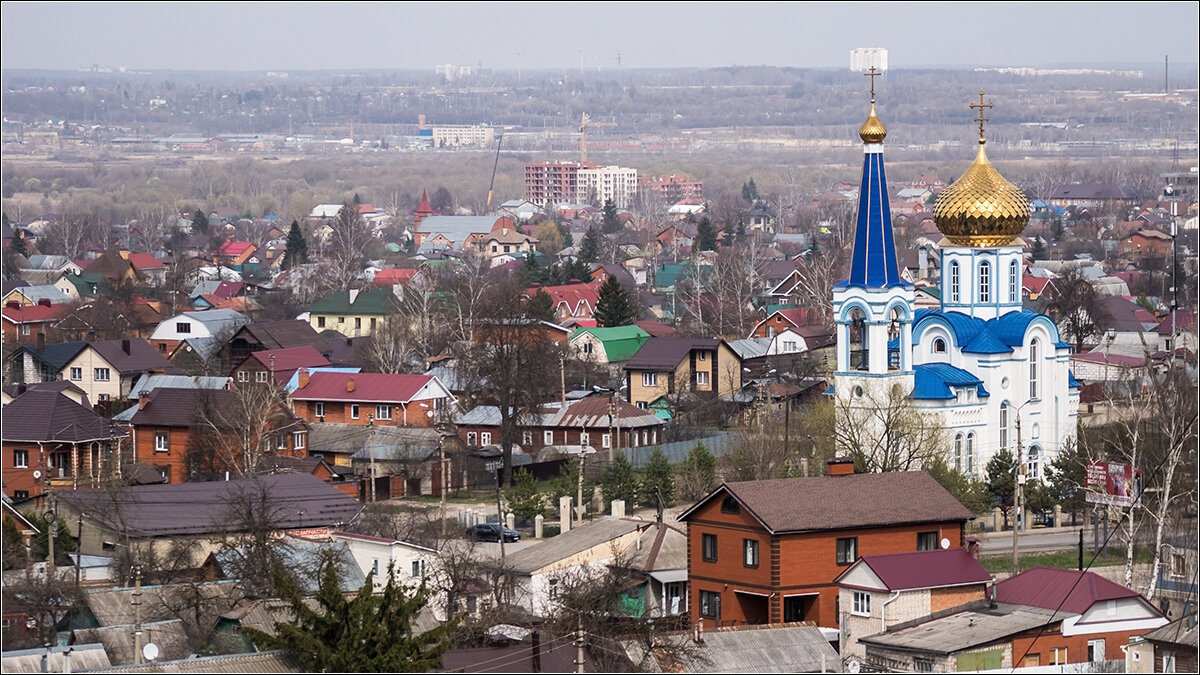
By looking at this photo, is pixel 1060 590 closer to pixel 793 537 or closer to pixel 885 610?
pixel 885 610

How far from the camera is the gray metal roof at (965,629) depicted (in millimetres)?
16531

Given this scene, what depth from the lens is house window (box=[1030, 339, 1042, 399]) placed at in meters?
30.0

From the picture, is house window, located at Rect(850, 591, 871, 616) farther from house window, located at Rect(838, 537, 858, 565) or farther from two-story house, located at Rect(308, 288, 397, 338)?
two-story house, located at Rect(308, 288, 397, 338)

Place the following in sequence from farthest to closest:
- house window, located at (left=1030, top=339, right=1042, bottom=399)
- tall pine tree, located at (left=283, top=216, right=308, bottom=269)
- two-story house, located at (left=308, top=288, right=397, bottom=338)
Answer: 1. tall pine tree, located at (left=283, top=216, right=308, bottom=269)
2. two-story house, located at (left=308, top=288, right=397, bottom=338)
3. house window, located at (left=1030, top=339, right=1042, bottom=399)

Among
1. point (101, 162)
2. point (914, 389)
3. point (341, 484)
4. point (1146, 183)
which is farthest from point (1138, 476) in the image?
point (101, 162)

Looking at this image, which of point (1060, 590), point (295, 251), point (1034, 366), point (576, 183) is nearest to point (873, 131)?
point (1034, 366)

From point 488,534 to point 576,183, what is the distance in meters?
108

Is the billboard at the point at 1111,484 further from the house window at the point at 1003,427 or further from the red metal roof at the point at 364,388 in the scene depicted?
the red metal roof at the point at 364,388

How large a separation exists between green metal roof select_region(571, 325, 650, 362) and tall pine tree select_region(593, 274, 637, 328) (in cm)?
131

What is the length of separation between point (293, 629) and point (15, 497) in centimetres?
1280

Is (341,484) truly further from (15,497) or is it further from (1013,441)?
(1013,441)

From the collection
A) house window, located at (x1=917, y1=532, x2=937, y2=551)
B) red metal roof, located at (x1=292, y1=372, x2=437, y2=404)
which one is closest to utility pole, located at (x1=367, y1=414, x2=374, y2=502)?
red metal roof, located at (x1=292, y1=372, x2=437, y2=404)

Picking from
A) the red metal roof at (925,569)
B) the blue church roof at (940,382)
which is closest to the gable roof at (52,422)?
the blue church roof at (940,382)

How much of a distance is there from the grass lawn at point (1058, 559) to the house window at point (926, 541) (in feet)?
5.60
